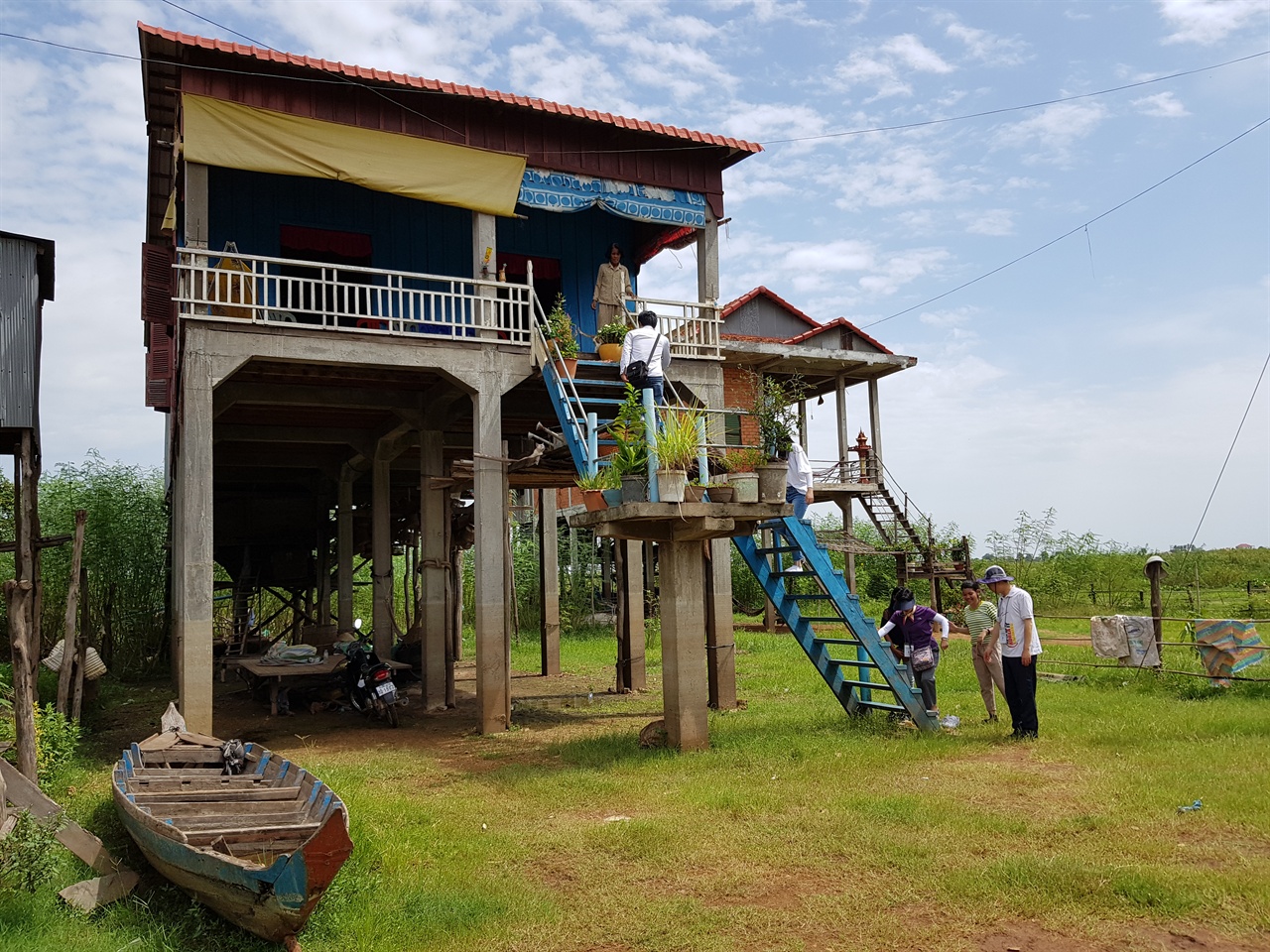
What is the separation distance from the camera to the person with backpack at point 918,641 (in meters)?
10.8

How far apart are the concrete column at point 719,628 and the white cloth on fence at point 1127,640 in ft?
16.9

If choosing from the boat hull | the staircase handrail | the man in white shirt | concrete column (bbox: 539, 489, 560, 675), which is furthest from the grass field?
concrete column (bbox: 539, 489, 560, 675)

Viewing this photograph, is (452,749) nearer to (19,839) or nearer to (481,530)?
(481,530)

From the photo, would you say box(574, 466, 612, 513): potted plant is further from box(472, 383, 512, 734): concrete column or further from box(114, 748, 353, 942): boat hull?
box(114, 748, 353, 942): boat hull

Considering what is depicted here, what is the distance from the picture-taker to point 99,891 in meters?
6.18

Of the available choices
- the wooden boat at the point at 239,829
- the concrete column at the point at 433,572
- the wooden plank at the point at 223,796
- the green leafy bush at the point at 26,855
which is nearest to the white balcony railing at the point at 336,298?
the concrete column at the point at 433,572

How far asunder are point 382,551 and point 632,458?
31.7 feet

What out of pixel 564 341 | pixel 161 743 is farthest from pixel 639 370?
pixel 161 743

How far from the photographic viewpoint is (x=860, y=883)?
6.10 meters

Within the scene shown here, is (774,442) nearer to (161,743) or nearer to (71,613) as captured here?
(161,743)

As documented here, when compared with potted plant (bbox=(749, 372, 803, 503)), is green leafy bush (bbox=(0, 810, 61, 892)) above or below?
below

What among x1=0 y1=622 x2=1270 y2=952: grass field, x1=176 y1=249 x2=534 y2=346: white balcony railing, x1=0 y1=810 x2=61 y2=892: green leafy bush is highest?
x1=176 y1=249 x2=534 y2=346: white balcony railing

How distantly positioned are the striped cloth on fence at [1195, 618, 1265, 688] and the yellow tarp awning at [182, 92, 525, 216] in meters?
10.2

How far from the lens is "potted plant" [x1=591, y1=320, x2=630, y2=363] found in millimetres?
13078
